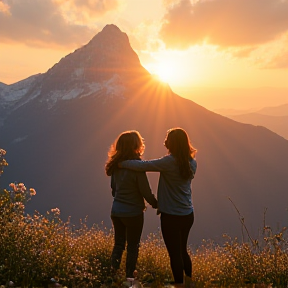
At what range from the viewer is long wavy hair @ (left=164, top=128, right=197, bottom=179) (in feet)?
18.6

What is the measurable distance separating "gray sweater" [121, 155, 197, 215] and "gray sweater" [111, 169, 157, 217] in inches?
7.9

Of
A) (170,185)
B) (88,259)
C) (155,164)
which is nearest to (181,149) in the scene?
(155,164)

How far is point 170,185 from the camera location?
227 inches

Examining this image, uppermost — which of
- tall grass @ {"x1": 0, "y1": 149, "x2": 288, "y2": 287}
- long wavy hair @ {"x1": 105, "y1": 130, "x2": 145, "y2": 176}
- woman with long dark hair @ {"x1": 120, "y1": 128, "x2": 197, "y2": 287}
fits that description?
long wavy hair @ {"x1": 105, "y1": 130, "x2": 145, "y2": 176}

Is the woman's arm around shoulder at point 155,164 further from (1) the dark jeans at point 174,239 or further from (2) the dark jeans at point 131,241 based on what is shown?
(2) the dark jeans at point 131,241

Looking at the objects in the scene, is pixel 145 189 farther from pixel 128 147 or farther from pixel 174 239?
pixel 174 239

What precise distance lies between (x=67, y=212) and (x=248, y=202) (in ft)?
210

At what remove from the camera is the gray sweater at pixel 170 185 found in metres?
5.68

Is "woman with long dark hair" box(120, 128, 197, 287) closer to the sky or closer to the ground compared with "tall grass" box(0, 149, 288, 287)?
closer to the sky

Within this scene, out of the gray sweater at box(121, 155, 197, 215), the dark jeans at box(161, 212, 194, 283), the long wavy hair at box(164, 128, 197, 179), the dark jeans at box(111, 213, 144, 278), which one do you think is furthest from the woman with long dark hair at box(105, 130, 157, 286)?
the long wavy hair at box(164, 128, 197, 179)

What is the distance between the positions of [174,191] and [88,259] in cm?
164

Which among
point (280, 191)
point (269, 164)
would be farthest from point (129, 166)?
point (269, 164)

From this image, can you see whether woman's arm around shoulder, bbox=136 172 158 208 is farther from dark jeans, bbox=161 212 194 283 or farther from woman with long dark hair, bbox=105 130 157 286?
dark jeans, bbox=161 212 194 283

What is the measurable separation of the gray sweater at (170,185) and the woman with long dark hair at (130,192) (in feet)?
0.64
